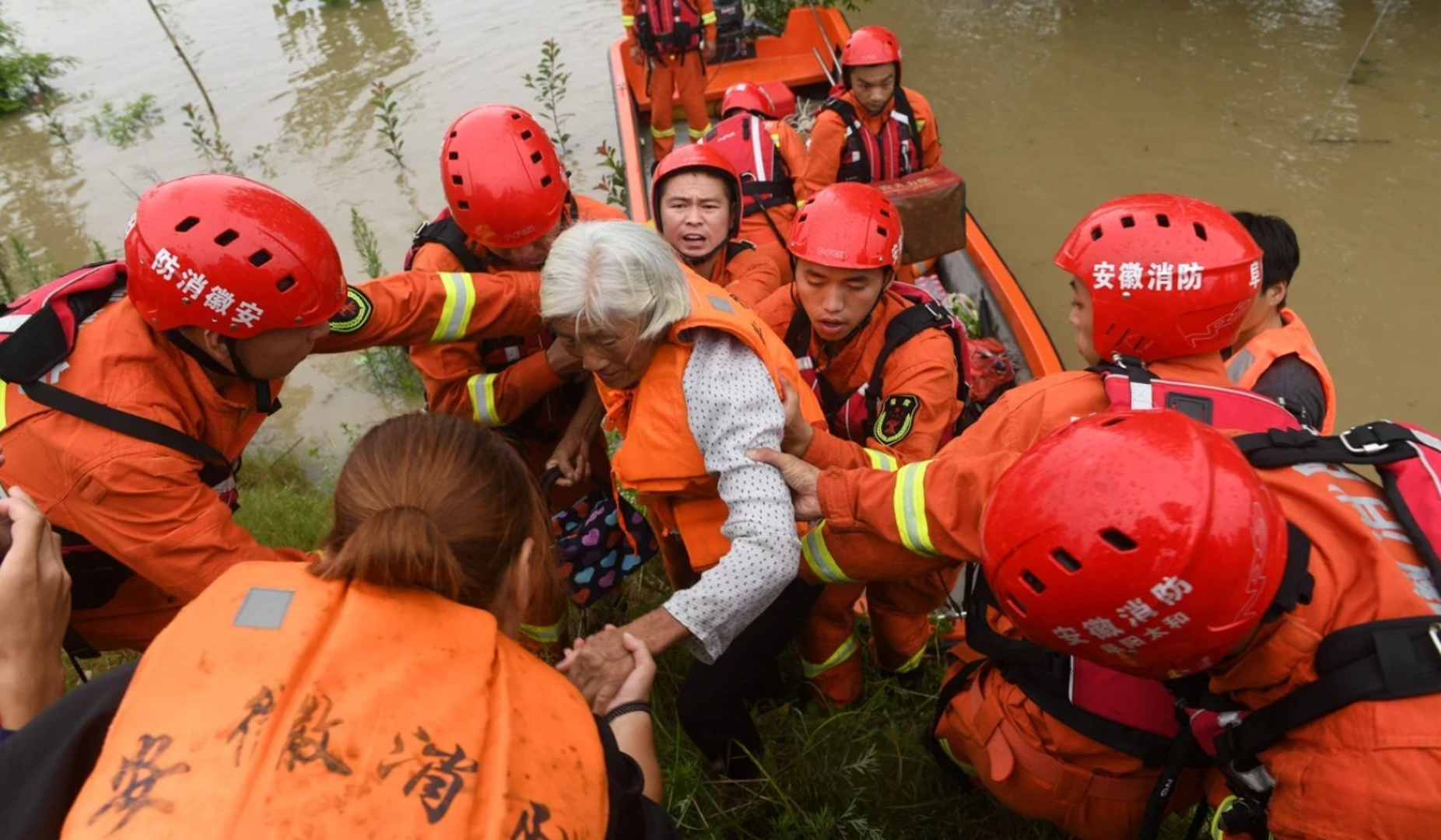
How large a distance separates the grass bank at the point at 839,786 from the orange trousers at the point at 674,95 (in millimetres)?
6034

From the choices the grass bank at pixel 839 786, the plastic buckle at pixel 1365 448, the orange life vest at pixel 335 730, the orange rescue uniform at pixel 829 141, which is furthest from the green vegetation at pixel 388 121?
the plastic buckle at pixel 1365 448

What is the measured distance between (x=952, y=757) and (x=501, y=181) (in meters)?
2.57

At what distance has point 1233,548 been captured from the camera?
56.3 inches

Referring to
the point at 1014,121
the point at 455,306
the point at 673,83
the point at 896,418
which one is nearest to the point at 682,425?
the point at 896,418

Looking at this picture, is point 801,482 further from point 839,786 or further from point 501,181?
point 501,181

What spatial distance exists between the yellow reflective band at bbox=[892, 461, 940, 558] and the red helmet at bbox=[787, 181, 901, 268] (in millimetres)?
1112

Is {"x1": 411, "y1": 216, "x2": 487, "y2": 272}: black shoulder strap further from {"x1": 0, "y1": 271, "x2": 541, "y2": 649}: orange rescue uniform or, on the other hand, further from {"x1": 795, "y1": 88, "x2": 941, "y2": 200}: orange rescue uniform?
{"x1": 795, "y1": 88, "x2": 941, "y2": 200}: orange rescue uniform

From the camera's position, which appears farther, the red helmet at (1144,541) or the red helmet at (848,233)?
the red helmet at (848,233)

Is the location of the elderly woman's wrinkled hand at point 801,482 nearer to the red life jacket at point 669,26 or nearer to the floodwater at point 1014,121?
the floodwater at point 1014,121

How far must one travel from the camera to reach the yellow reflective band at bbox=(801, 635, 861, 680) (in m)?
3.10

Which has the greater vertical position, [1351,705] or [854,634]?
[1351,705]

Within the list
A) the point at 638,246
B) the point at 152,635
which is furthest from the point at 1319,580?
the point at 152,635

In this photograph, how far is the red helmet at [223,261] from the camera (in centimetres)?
214

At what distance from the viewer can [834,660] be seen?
3109 millimetres
